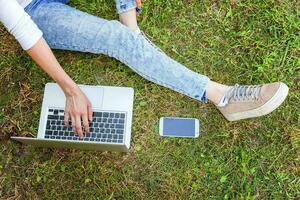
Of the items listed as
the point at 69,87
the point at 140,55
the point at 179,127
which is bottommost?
the point at 179,127

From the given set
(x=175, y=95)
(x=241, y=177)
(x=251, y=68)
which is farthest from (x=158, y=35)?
(x=241, y=177)

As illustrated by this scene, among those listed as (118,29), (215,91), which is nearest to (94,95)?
(118,29)

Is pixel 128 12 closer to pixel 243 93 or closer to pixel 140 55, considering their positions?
pixel 140 55

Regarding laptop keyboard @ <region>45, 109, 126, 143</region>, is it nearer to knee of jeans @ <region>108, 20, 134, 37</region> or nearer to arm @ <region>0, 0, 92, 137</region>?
arm @ <region>0, 0, 92, 137</region>

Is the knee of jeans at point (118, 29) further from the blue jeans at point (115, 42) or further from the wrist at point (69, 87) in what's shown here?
the wrist at point (69, 87)

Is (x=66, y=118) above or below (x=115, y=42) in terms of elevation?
below

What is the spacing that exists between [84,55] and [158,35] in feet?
1.50

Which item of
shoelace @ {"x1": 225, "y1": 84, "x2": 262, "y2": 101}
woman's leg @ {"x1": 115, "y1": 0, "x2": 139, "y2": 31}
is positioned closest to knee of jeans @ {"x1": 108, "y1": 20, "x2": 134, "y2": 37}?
woman's leg @ {"x1": 115, "y1": 0, "x2": 139, "y2": 31}

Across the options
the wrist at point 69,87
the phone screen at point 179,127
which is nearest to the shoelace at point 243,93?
the phone screen at point 179,127

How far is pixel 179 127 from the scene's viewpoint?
2584mm

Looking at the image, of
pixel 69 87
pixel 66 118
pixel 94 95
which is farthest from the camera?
pixel 94 95

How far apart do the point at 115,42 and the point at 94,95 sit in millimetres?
318

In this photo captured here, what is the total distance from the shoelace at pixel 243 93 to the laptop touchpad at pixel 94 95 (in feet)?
2.26

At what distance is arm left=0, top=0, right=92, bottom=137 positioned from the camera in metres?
1.97
